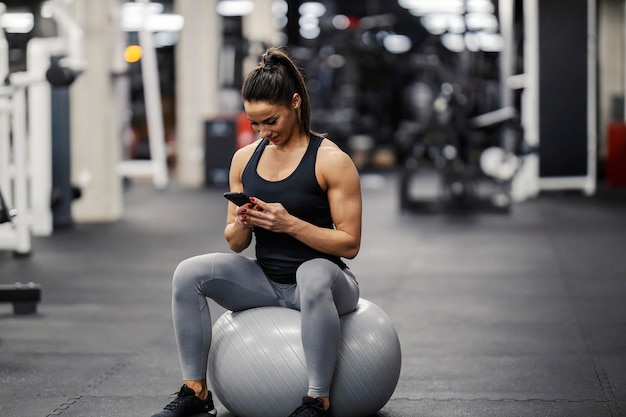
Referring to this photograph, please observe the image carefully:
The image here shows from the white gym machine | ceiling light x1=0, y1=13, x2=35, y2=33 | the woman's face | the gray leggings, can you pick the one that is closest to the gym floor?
the white gym machine

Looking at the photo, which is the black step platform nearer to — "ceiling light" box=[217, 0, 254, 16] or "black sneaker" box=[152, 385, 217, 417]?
"black sneaker" box=[152, 385, 217, 417]

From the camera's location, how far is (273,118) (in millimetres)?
2678

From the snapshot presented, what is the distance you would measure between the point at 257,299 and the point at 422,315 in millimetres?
1792

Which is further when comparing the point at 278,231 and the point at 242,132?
the point at 242,132

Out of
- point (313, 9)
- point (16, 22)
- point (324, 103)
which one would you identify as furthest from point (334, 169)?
point (313, 9)

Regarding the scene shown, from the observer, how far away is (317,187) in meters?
2.71

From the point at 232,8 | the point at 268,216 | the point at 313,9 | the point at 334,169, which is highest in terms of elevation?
the point at 313,9

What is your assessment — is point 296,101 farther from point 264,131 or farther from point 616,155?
point 616,155

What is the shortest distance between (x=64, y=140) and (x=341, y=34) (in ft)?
19.5

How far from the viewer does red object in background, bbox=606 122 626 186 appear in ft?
37.1

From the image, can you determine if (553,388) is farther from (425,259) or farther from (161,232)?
(161,232)

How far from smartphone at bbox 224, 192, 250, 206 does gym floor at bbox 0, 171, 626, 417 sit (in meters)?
0.72

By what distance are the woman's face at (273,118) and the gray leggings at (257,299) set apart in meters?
0.34

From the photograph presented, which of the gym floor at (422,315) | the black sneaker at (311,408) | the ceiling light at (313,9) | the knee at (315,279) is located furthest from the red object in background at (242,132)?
the black sneaker at (311,408)
